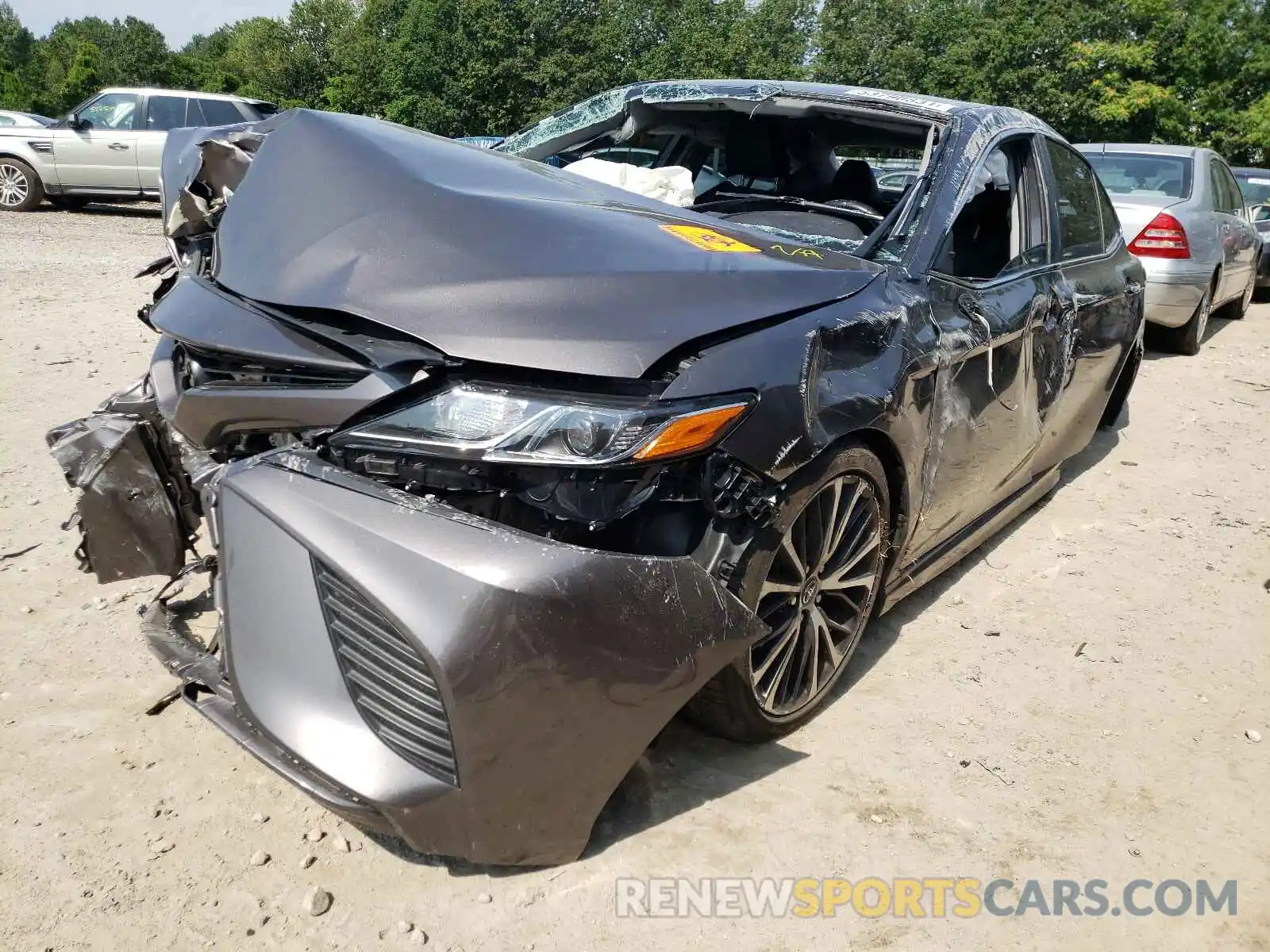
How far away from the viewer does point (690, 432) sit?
6.21ft

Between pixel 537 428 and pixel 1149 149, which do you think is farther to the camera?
pixel 1149 149

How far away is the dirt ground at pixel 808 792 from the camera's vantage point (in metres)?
1.95

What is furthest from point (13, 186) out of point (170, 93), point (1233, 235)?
point (1233, 235)

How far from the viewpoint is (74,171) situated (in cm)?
1334

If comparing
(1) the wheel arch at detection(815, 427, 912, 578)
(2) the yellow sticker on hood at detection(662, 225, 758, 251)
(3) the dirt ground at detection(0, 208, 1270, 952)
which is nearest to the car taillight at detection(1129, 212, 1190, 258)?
(3) the dirt ground at detection(0, 208, 1270, 952)

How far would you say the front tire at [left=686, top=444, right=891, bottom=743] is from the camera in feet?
7.20

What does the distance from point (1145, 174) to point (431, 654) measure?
827cm

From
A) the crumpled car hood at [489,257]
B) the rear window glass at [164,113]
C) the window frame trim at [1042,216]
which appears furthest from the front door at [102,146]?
the window frame trim at [1042,216]

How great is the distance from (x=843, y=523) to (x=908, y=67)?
50.5m

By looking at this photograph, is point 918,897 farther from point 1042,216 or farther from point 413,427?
point 1042,216

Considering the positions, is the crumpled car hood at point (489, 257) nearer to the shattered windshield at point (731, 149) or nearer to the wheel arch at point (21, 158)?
the shattered windshield at point (731, 149)

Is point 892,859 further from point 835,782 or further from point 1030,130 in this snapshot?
point 1030,130

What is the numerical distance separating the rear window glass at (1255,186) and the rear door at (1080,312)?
9611 millimetres

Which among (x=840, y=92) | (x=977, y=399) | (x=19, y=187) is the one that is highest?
(x=840, y=92)
